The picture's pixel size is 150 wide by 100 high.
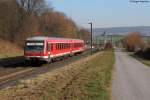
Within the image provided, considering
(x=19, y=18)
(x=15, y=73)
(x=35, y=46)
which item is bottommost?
(x=15, y=73)

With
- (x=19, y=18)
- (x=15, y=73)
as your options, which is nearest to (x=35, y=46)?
(x=15, y=73)

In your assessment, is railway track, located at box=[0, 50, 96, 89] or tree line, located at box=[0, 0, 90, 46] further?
tree line, located at box=[0, 0, 90, 46]

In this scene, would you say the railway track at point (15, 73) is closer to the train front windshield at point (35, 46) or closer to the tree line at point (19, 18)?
the train front windshield at point (35, 46)

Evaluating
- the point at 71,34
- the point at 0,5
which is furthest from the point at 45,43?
the point at 71,34

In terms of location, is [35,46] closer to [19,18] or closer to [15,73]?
[15,73]

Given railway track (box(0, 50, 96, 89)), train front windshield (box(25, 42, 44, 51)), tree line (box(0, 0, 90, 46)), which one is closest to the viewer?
railway track (box(0, 50, 96, 89))

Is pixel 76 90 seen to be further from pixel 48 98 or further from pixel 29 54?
pixel 29 54

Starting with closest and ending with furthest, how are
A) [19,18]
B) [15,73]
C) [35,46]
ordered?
1. [15,73]
2. [35,46]
3. [19,18]

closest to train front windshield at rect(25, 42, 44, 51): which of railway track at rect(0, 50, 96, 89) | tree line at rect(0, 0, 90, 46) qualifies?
railway track at rect(0, 50, 96, 89)

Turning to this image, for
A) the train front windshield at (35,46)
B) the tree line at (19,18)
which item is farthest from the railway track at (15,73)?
the tree line at (19,18)

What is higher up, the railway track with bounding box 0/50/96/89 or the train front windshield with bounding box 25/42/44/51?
the train front windshield with bounding box 25/42/44/51

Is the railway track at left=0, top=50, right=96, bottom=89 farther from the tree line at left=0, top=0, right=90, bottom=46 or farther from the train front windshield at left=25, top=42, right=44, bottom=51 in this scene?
the tree line at left=0, top=0, right=90, bottom=46

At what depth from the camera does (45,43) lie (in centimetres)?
4091

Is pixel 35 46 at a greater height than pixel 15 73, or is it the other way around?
pixel 35 46
